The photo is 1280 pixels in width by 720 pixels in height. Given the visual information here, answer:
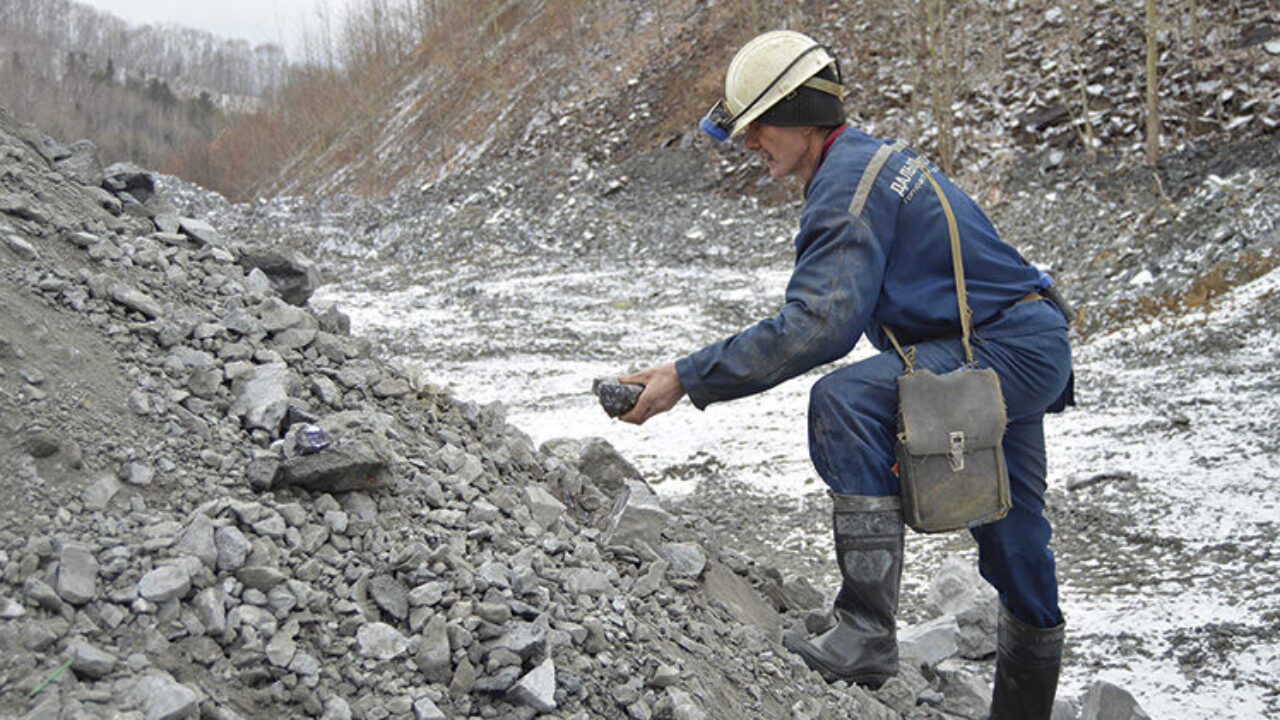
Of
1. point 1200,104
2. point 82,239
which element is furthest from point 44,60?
point 82,239

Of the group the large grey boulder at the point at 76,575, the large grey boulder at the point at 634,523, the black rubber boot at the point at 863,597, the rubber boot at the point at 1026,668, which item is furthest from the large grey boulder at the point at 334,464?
the rubber boot at the point at 1026,668

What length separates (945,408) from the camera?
2594 millimetres

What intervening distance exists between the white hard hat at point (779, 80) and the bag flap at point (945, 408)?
0.77m

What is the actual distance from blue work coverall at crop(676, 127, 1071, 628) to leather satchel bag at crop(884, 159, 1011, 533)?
0.17 ft

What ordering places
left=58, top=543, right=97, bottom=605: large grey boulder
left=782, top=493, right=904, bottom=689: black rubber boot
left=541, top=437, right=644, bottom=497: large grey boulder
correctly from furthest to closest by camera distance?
left=541, top=437, right=644, bottom=497: large grey boulder, left=782, top=493, right=904, bottom=689: black rubber boot, left=58, top=543, right=97, bottom=605: large grey boulder

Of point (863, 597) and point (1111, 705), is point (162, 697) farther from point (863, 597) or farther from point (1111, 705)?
point (1111, 705)

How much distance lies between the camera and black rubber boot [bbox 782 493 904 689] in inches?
106

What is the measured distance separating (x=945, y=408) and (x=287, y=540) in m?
1.67

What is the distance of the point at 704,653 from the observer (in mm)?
2875

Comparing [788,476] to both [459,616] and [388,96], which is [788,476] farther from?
[388,96]

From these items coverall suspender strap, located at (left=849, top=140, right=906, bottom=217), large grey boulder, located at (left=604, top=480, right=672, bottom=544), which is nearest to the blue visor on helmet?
coverall suspender strap, located at (left=849, top=140, right=906, bottom=217)

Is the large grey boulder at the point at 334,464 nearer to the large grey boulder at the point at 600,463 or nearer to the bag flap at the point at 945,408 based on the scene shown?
the bag flap at the point at 945,408

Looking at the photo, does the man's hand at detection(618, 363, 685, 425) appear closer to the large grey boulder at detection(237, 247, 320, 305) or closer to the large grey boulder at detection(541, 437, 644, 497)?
the large grey boulder at detection(541, 437, 644, 497)

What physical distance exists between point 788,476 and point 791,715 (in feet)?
14.0
